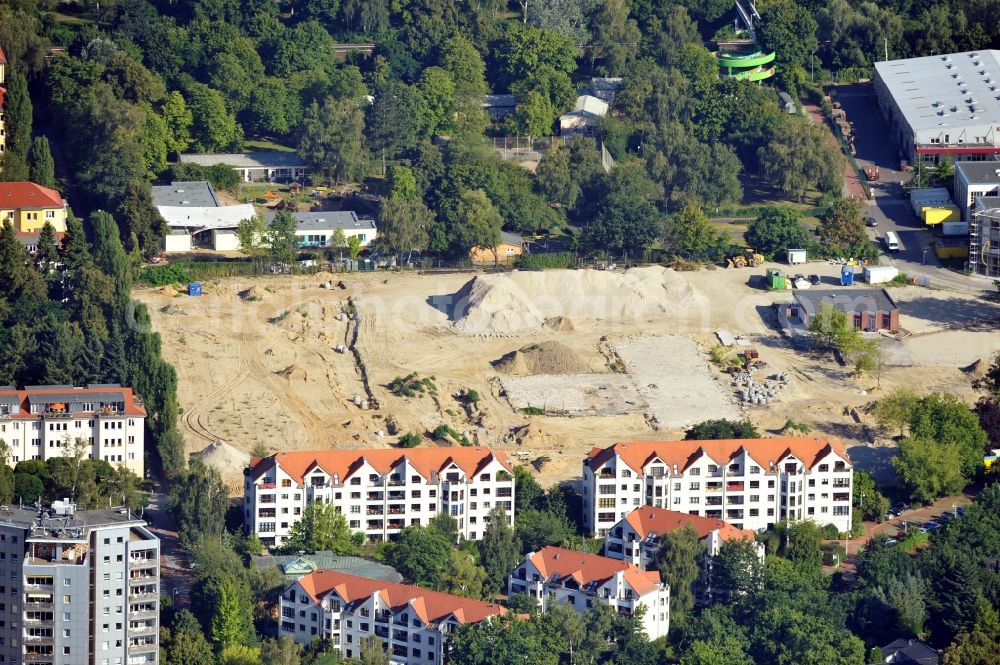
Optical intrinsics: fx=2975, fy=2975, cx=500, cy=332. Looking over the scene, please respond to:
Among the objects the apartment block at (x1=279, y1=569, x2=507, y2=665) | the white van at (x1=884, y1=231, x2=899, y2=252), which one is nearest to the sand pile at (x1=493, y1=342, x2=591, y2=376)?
the white van at (x1=884, y1=231, x2=899, y2=252)

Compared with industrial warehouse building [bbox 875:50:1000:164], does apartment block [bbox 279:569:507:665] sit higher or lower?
lower

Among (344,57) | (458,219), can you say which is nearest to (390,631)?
(458,219)

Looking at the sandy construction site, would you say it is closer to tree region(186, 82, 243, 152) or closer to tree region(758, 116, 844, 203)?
tree region(758, 116, 844, 203)

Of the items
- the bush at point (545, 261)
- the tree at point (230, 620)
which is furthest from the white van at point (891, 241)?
the tree at point (230, 620)

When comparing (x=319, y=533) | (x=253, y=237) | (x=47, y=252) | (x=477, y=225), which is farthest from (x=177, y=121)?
(x=319, y=533)

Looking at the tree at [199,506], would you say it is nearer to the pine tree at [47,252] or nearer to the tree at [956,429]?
the pine tree at [47,252]
